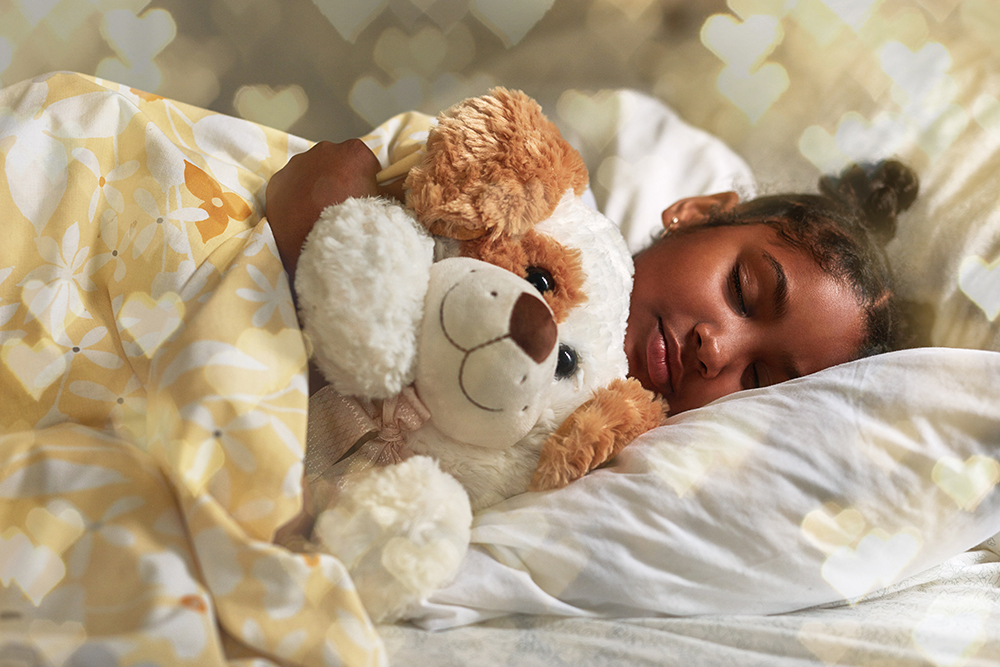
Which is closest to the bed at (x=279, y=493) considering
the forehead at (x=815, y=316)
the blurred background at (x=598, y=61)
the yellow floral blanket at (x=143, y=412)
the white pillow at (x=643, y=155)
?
the yellow floral blanket at (x=143, y=412)

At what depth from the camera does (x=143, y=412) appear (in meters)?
0.48

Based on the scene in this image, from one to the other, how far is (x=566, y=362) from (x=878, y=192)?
0.70 meters

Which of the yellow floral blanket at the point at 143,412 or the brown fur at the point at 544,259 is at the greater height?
the brown fur at the point at 544,259

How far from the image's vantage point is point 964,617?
0.52 m

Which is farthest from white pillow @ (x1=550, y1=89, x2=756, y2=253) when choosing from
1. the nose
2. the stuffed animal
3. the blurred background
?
the stuffed animal

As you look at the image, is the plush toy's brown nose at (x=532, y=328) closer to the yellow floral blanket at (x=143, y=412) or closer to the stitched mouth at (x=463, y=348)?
the stitched mouth at (x=463, y=348)

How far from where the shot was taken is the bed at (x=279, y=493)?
39 centimetres

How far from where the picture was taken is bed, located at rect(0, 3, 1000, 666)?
389mm

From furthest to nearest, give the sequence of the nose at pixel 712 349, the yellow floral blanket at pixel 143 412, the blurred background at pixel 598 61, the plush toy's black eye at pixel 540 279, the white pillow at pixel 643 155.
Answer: the white pillow at pixel 643 155
the blurred background at pixel 598 61
the nose at pixel 712 349
the plush toy's black eye at pixel 540 279
the yellow floral blanket at pixel 143 412

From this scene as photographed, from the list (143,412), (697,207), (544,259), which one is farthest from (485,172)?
(697,207)

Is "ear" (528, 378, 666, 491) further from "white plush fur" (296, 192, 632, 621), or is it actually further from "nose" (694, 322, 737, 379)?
"nose" (694, 322, 737, 379)

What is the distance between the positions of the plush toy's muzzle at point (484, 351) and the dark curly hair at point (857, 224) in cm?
43

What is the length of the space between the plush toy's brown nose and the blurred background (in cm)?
64

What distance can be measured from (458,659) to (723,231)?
55 cm
